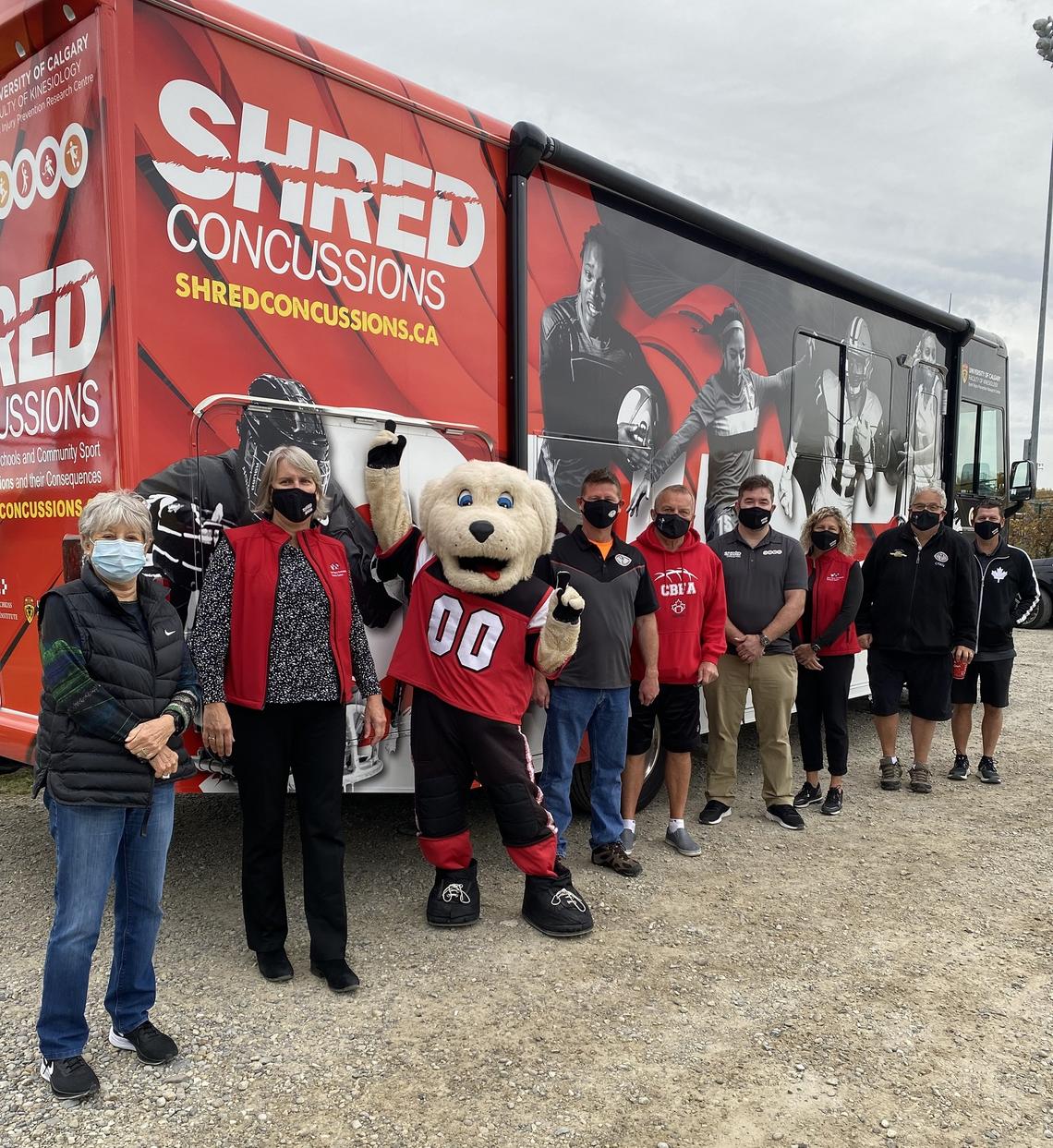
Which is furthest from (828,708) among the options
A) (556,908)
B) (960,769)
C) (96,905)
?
(96,905)

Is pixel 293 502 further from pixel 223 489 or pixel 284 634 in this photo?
pixel 284 634

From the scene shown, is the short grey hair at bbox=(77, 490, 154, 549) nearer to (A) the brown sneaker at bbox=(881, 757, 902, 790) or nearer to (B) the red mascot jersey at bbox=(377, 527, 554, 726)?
(B) the red mascot jersey at bbox=(377, 527, 554, 726)

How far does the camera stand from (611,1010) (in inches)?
121

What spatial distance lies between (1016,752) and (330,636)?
5.60 meters

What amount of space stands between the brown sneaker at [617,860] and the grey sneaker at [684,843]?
306 millimetres

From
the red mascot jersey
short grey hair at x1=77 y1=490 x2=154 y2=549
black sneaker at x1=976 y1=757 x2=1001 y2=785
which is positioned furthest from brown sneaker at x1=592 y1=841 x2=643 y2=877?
black sneaker at x1=976 y1=757 x2=1001 y2=785

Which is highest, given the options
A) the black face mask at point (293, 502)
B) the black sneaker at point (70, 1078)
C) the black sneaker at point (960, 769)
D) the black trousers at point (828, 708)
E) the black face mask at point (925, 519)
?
the black face mask at point (293, 502)

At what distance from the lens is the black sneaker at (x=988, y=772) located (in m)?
5.91

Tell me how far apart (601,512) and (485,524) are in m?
0.81

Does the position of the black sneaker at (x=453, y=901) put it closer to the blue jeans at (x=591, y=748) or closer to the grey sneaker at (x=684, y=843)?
the blue jeans at (x=591, y=748)

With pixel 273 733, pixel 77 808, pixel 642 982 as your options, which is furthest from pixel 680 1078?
pixel 77 808

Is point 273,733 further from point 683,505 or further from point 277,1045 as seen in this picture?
point 683,505

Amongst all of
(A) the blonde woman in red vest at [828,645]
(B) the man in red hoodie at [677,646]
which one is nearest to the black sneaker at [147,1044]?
(B) the man in red hoodie at [677,646]

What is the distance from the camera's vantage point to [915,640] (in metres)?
5.58
